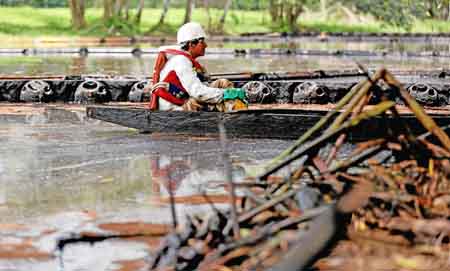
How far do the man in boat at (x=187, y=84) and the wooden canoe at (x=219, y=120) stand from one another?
0.17 metres

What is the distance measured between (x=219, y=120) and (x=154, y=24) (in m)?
44.7

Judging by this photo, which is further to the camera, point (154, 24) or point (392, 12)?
point (392, 12)

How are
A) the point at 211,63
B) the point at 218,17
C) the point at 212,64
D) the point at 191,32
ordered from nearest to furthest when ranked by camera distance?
1. the point at 191,32
2. the point at 212,64
3. the point at 211,63
4. the point at 218,17

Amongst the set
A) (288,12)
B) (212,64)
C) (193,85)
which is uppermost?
(288,12)

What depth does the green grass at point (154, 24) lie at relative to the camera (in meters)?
47.6

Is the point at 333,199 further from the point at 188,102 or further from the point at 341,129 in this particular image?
the point at 188,102

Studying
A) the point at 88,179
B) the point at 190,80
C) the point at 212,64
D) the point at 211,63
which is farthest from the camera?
the point at 211,63

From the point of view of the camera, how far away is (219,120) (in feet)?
37.4

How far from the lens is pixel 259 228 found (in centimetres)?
539

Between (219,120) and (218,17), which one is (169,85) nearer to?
(219,120)

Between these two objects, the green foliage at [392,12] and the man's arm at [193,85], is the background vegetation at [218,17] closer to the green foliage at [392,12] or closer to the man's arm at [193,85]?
the green foliage at [392,12]

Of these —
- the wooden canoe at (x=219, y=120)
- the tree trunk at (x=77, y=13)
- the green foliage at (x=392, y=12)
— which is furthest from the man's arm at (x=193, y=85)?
the green foliage at (x=392, y=12)

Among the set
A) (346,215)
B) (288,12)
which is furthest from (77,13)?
(346,215)

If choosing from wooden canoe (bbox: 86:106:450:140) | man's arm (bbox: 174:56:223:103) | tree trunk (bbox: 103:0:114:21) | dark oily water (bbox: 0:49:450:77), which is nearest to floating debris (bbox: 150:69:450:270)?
wooden canoe (bbox: 86:106:450:140)
